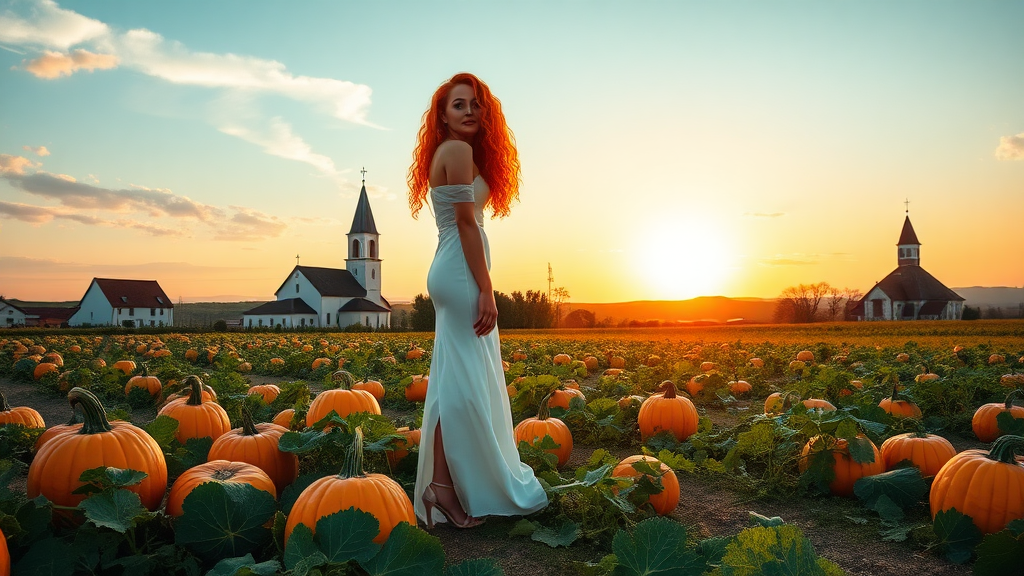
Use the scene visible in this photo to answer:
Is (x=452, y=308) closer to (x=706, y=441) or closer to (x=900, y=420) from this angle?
(x=706, y=441)

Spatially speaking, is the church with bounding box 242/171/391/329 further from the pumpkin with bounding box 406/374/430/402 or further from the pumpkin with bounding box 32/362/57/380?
the pumpkin with bounding box 406/374/430/402

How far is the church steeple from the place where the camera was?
96.9 metres

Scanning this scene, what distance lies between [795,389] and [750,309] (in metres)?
91.2

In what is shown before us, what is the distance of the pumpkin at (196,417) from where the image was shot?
13.8 ft

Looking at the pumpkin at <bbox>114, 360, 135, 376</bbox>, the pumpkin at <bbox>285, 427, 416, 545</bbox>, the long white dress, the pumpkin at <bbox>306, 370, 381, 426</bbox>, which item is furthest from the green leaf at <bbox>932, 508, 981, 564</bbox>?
the pumpkin at <bbox>114, 360, 135, 376</bbox>

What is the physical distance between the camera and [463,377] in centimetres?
328

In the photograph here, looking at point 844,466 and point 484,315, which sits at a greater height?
point 484,315

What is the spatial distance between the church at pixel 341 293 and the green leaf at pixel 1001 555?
254 feet

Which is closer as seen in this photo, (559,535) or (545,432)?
(559,535)

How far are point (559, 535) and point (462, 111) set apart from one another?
220cm

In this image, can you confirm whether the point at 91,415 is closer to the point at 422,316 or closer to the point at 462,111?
the point at 462,111

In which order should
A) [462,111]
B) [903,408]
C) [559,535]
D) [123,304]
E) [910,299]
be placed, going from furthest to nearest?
[910,299]
[123,304]
[903,408]
[462,111]
[559,535]

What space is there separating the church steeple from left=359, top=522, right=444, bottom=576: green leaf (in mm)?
111944

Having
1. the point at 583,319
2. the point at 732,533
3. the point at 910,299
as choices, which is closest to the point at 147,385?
the point at 732,533
